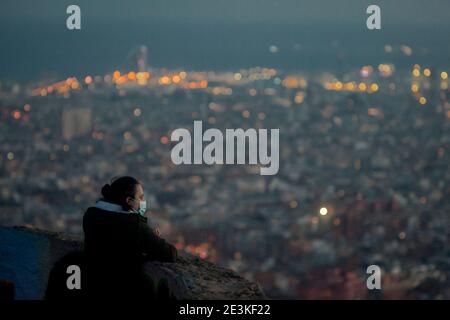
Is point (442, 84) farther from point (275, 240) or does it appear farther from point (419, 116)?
point (275, 240)

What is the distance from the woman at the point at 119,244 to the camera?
7.70ft

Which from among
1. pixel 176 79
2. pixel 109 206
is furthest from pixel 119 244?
pixel 176 79

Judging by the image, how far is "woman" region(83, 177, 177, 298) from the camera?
235 cm

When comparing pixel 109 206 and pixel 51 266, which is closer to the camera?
pixel 109 206

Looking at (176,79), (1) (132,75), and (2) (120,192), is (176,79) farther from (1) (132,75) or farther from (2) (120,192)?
(2) (120,192)

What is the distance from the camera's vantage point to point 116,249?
7.79 ft

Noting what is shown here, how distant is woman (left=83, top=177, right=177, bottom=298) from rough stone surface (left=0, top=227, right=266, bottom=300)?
11.6 inches

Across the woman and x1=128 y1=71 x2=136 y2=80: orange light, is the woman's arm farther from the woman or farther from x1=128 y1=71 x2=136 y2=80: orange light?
x1=128 y1=71 x2=136 y2=80: orange light

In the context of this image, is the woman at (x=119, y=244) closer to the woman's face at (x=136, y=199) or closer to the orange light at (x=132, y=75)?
the woman's face at (x=136, y=199)

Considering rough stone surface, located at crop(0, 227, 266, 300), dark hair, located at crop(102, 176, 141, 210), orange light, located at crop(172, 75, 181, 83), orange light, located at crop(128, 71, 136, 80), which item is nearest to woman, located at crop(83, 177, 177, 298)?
dark hair, located at crop(102, 176, 141, 210)

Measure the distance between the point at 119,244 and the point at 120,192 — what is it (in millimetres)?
172

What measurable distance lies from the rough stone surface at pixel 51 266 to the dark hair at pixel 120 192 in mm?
385

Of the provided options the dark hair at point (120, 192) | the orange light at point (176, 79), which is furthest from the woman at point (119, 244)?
the orange light at point (176, 79)

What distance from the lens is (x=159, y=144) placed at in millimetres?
13703
